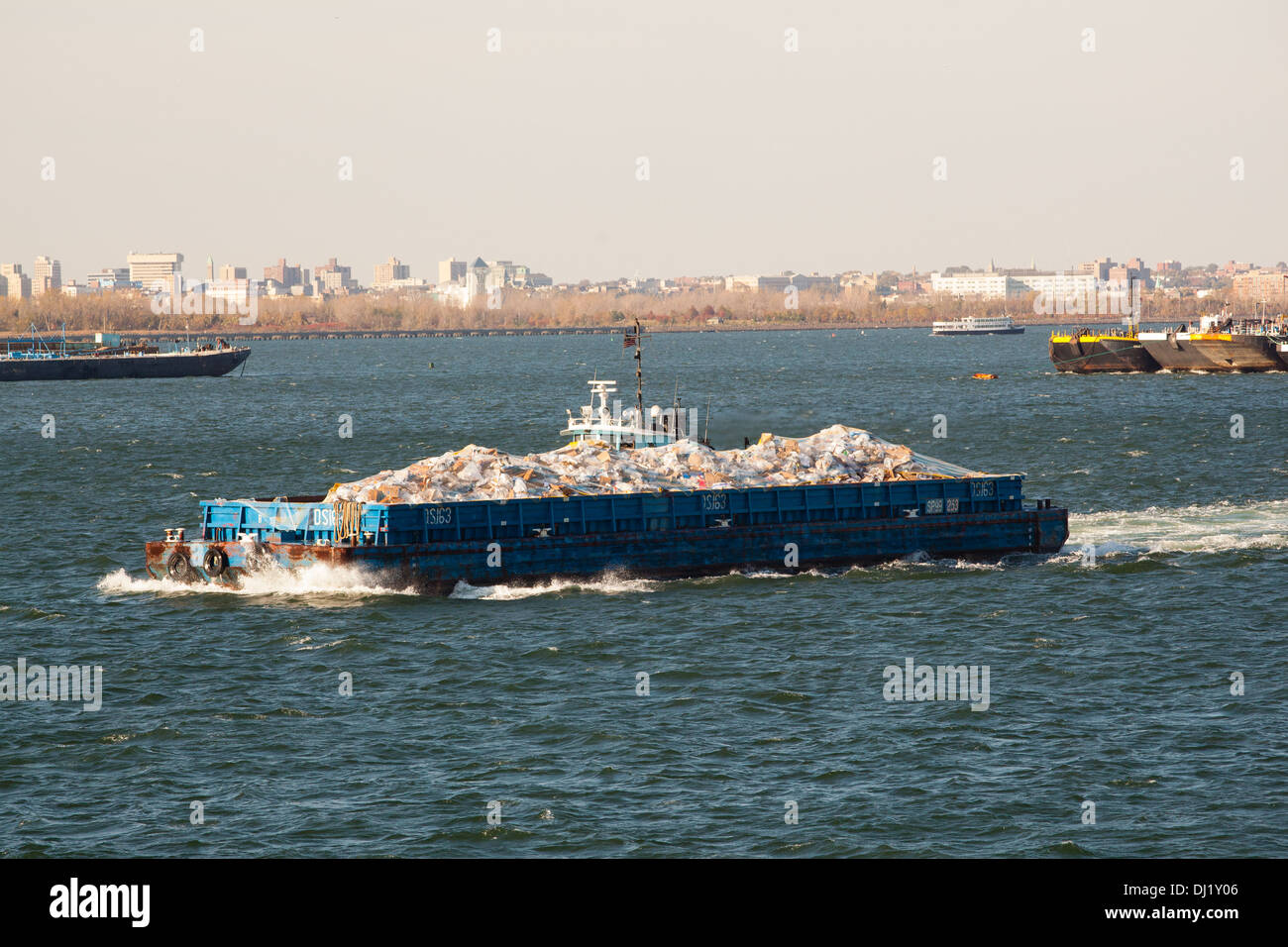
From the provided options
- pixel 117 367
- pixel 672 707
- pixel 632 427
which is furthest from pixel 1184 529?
pixel 117 367

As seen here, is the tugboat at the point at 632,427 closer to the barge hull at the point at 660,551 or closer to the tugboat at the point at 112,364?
the barge hull at the point at 660,551

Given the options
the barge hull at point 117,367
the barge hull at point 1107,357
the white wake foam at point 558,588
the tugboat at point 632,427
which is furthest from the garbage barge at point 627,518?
the barge hull at point 117,367

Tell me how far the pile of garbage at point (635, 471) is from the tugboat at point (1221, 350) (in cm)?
12236

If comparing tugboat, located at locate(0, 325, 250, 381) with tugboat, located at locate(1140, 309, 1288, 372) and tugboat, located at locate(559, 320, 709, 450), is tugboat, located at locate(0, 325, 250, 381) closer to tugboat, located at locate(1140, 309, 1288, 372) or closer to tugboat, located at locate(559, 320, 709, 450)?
tugboat, located at locate(1140, 309, 1288, 372)

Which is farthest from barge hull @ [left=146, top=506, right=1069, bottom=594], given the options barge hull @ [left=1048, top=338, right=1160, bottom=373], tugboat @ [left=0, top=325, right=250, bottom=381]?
tugboat @ [left=0, top=325, right=250, bottom=381]

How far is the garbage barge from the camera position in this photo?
136 ft

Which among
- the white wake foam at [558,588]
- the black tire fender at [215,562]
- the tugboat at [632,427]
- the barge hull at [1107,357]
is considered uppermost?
the barge hull at [1107,357]

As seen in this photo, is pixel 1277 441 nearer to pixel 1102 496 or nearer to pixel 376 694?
pixel 1102 496

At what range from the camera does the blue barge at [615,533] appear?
136 feet

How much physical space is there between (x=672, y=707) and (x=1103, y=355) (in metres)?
142

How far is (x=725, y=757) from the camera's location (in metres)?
27.2

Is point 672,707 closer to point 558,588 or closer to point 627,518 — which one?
point 558,588

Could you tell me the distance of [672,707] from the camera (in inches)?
1216

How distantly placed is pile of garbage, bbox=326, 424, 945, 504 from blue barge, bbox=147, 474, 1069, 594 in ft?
2.65
